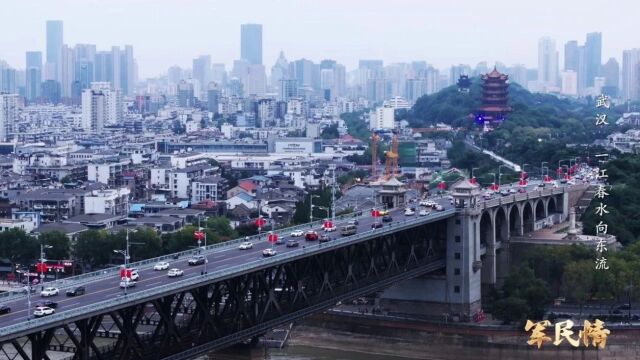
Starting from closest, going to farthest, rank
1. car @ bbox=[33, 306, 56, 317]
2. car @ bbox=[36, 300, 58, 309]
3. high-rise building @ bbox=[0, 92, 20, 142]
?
1. car @ bbox=[33, 306, 56, 317]
2. car @ bbox=[36, 300, 58, 309]
3. high-rise building @ bbox=[0, 92, 20, 142]

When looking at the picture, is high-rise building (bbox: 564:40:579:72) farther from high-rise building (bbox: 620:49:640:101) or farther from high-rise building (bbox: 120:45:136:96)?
high-rise building (bbox: 120:45:136:96)

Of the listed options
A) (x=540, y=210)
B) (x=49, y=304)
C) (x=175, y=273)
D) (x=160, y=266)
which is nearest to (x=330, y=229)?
(x=160, y=266)

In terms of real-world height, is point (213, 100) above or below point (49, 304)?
above

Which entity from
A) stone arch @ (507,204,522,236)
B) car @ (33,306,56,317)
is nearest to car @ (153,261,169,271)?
car @ (33,306,56,317)

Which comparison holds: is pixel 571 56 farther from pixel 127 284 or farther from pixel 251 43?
pixel 127 284

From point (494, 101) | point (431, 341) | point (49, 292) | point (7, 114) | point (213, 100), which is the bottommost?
point (431, 341)

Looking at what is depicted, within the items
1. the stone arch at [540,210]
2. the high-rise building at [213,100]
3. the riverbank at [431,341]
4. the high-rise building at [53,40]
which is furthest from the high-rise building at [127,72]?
the riverbank at [431,341]
